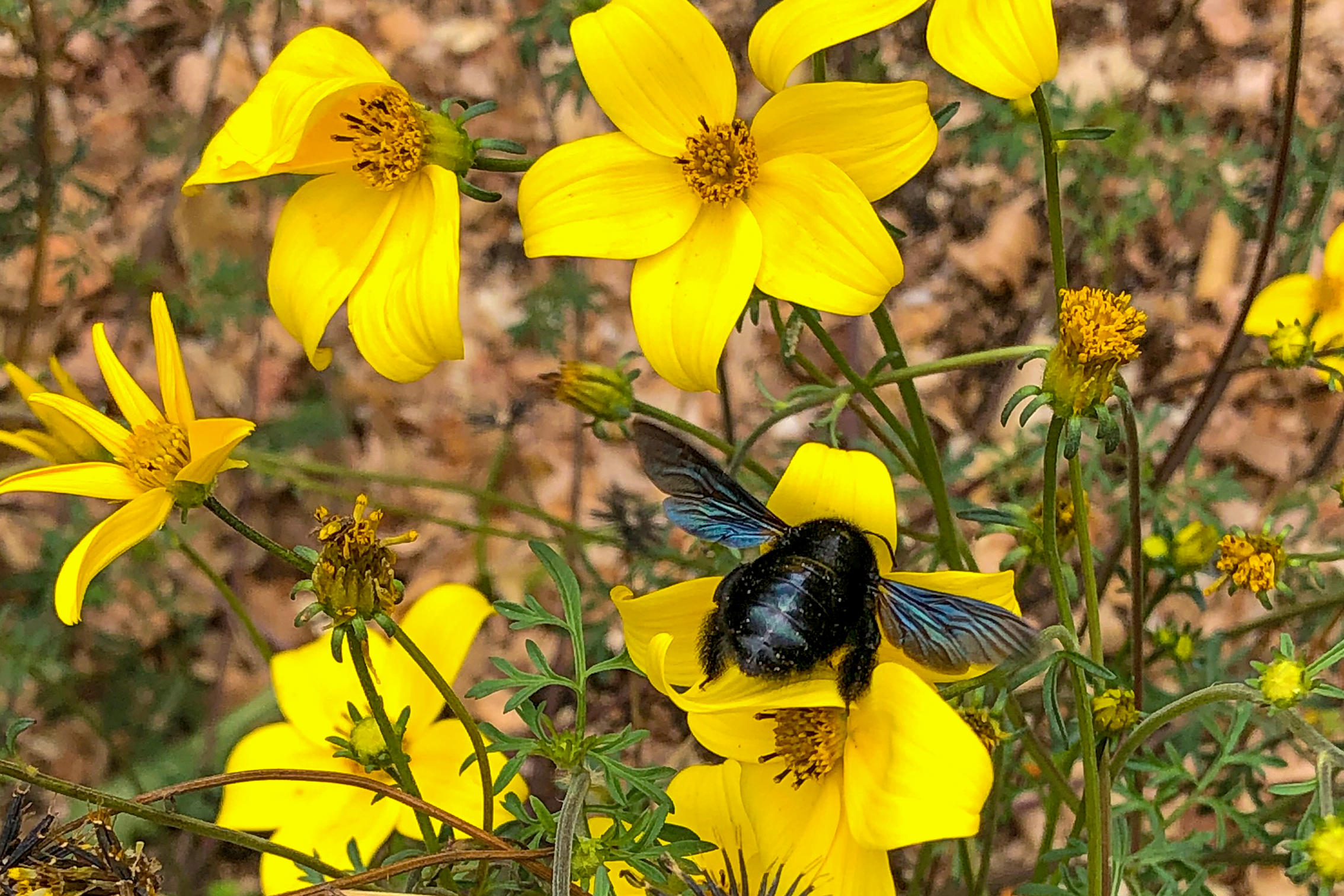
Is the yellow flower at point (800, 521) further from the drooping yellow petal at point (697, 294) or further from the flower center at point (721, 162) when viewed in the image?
the flower center at point (721, 162)

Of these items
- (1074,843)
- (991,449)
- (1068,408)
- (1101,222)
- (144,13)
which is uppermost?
(144,13)

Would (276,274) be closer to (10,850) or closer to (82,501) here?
(10,850)

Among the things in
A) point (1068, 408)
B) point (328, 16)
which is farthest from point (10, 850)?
point (328, 16)

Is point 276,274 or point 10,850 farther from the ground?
point 276,274

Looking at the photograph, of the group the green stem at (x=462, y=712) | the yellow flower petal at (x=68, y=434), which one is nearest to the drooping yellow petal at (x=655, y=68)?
the green stem at (x=462, y=712)

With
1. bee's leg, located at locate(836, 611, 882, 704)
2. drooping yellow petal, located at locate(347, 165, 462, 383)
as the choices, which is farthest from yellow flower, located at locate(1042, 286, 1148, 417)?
drooping yellow petal, located at locate(347, 165, 462, 383)
